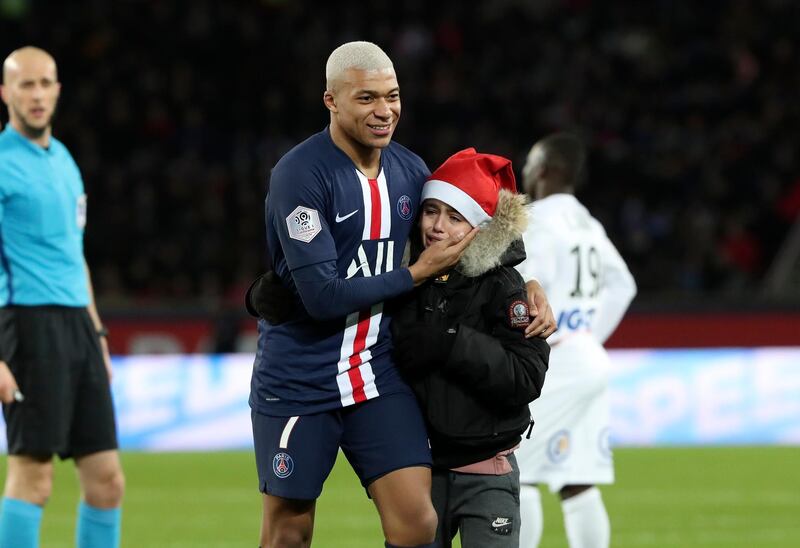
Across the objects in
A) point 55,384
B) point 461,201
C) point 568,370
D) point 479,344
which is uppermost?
point 461,201

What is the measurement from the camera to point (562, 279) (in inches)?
246

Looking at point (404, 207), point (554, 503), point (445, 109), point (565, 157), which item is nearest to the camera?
point (404, 207)

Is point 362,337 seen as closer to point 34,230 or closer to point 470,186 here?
point 470,186

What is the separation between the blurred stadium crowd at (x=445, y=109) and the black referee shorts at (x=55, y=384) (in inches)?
339

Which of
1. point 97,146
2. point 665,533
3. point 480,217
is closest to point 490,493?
point 480,217

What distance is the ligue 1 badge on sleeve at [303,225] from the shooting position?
430 centimetres

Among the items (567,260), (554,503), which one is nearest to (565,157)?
(567,260)

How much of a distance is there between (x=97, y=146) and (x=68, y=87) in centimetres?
112

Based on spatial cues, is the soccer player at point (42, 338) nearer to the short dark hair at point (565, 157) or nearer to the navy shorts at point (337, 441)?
the navy shorts at point (337, 441)

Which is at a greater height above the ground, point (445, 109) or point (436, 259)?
point (445, 109)

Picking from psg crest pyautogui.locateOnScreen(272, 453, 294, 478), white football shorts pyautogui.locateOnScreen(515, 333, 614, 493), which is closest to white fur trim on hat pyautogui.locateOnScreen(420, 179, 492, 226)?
psg crest pyautogui.locateOnScreen(272, 453, 294, 478)

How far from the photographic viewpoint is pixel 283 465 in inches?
177

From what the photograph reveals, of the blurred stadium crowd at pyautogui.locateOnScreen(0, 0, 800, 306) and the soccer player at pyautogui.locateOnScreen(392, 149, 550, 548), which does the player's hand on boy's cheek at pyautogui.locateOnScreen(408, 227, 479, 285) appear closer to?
the soccer player at pyautogui.locateOnScreen(392, 149, 550, 548)

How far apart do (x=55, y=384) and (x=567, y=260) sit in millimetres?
2252
